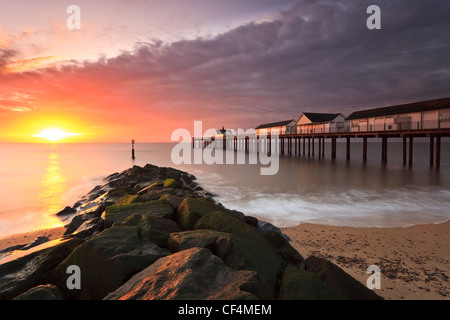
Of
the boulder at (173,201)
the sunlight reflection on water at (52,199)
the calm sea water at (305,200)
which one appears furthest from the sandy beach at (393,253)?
the sunlight reflection on water at (52,199)

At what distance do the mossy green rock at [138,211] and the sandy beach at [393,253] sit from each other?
3.85m

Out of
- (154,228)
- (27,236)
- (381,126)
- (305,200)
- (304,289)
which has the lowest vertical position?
(27,236)

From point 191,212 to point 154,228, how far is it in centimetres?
110

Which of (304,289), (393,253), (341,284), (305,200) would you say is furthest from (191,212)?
(305,200)

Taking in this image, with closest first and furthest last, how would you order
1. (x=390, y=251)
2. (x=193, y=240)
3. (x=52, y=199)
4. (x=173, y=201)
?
(x=193, y=240) → (x=390, y=251) → (x=173, y=201) → (x=52, y=199)

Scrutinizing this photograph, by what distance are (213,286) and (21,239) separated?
966cm

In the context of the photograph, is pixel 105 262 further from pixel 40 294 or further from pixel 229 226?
pixel 229 226

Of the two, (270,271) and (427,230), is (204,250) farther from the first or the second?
(427,230)

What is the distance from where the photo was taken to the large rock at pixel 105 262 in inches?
134

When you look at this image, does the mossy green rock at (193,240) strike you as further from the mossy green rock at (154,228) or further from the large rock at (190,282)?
the large rock at (190,282)

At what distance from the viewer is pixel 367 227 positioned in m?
9.12

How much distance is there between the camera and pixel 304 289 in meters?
2.86

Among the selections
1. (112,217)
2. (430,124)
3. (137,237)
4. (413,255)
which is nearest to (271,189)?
(413,255)
